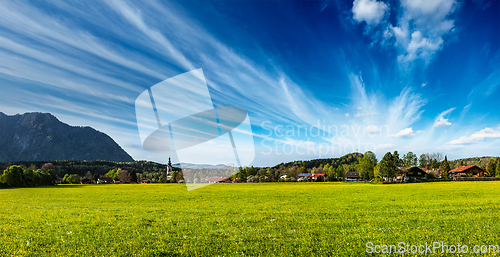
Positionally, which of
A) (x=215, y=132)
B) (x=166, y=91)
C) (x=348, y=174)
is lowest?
(x=348, y=174)

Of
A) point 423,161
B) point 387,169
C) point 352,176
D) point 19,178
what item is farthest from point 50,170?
point 423,161

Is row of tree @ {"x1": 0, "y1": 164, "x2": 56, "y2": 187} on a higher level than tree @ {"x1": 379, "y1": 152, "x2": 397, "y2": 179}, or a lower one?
lower

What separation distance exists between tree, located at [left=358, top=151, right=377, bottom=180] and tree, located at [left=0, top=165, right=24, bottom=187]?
145108 millimetres

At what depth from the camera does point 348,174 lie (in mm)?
146625

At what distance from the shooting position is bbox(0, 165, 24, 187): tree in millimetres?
78188

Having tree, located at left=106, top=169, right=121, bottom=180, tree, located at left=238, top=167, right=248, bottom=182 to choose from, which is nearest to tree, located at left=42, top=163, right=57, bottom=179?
tree, located at left=106, top=169, right=121, bottom=180

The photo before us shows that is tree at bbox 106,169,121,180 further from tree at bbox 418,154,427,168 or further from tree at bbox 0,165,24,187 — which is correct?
tree at bbox 418,154,427,168

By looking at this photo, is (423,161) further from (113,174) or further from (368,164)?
(113,174)

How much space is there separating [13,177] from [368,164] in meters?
147

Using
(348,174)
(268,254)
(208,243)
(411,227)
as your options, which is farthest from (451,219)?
(348,174)

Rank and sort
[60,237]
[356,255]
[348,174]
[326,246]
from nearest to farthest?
[356,255]
[326,246]
[60,237]
[348,174]

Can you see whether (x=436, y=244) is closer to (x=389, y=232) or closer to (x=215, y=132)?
(x=389, y=232)

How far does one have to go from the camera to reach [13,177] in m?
79.7

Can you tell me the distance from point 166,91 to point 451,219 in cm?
2174
